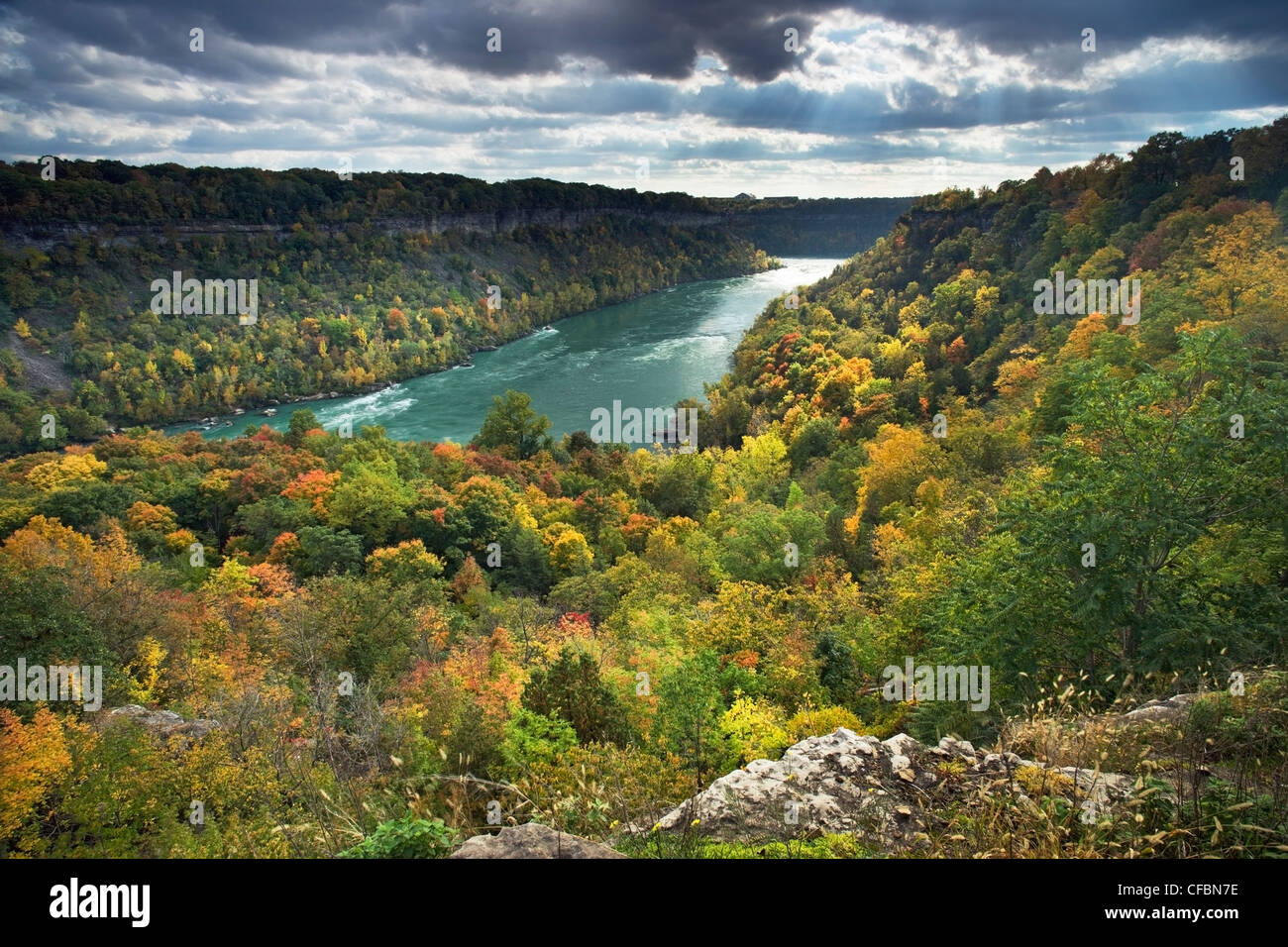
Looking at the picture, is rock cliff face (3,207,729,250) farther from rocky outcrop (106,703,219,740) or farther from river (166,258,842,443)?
rocky outcrop (106,703,219,740)

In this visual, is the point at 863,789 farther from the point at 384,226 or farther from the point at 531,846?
the point at 384,226

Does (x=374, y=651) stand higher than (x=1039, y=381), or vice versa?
(x=1039, y=381)

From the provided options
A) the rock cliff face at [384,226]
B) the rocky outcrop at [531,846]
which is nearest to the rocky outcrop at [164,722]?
the rocky outcrop at [531,846]

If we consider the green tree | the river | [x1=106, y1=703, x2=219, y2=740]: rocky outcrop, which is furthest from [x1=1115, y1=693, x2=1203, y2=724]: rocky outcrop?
the river

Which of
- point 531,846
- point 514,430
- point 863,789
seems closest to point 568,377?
point 514,430

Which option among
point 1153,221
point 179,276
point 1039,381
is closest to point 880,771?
point 1039,381
